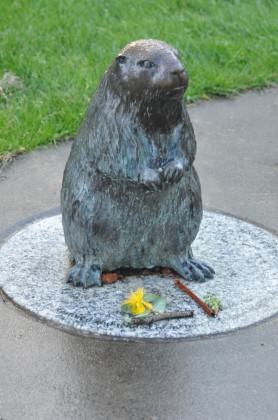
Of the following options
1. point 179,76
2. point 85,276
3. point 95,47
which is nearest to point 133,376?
point 85,276

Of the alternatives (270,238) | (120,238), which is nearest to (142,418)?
(120,238)

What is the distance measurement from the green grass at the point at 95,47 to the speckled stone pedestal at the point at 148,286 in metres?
1.69

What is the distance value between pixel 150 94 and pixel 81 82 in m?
3.74

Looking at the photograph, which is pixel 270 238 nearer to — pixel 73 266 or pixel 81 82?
pixel 73 266

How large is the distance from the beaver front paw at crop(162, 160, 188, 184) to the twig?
0.66m

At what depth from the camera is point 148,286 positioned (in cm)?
464

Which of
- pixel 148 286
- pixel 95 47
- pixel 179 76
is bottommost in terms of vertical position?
pixel 95 47

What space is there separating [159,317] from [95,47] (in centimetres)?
471

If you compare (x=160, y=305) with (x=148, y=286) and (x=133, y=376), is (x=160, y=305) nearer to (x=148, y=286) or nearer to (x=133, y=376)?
(x=148, y=286)

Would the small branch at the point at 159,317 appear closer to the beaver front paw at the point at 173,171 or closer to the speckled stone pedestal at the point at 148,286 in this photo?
the speckled stone pedestal at the point at 148,286

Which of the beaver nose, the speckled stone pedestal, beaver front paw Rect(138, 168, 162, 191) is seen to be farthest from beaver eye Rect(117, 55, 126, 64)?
the speckled stone pedestal

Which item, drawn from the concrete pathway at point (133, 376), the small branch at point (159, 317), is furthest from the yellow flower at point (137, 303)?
the concrete pathway at point (133, 376)

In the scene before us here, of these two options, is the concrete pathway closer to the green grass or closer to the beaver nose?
the beaver nose

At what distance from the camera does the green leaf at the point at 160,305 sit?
4.37 meters
